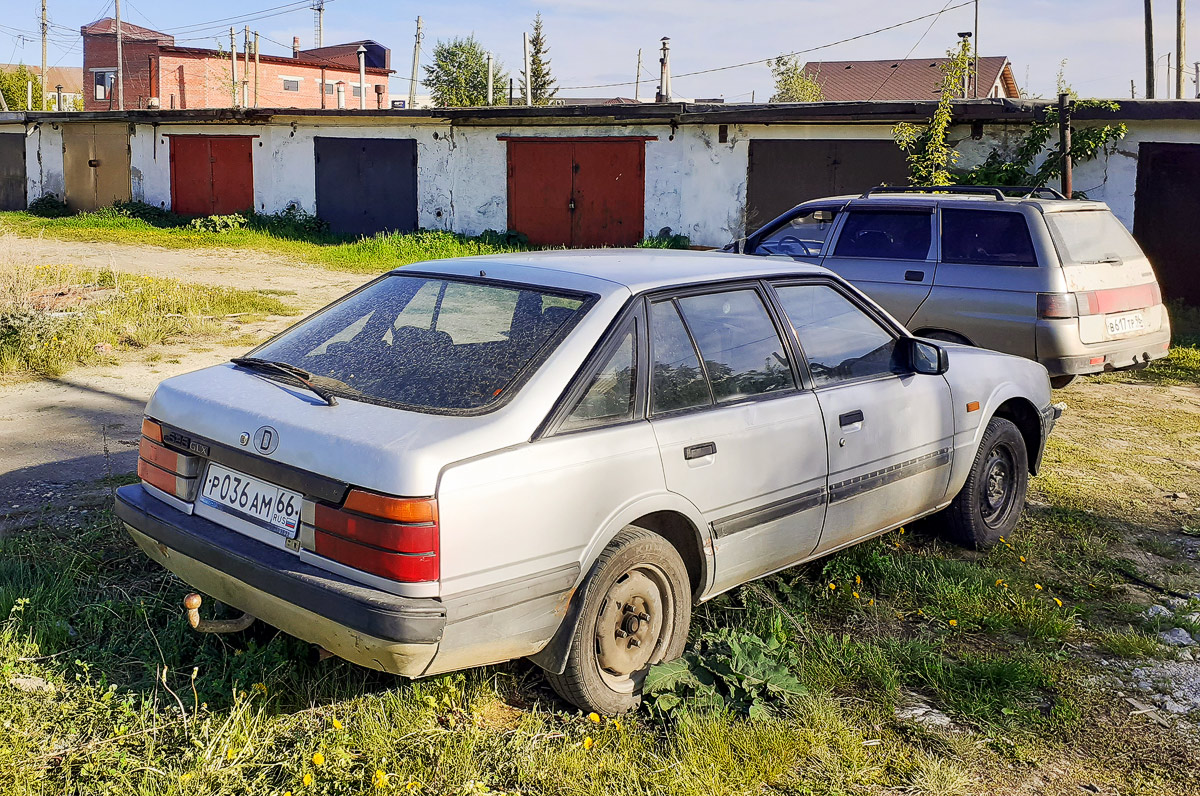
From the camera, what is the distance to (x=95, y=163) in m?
27.8

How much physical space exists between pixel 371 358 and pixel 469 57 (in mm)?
69756

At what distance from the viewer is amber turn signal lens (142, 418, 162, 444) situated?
352cm

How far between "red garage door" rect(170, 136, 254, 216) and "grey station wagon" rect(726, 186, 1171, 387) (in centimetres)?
1948

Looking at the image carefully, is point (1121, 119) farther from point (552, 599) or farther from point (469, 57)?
point (469, 57)

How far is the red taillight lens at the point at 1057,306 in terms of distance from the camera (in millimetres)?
7344

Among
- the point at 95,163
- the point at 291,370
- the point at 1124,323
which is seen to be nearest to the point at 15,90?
the point at 95,163

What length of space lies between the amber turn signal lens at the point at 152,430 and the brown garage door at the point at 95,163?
26.7 metres

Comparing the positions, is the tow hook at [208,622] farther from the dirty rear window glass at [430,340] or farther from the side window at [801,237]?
the side window at [801,237]

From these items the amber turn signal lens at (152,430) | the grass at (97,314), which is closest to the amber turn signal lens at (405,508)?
the amber turn signal lens at (152,430)

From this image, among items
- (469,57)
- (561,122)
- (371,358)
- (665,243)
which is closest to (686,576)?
(371,358)

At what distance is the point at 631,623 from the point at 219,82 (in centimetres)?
5702

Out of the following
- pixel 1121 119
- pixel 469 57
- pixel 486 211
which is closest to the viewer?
pixel 1121 119

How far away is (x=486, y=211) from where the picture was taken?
20.5m

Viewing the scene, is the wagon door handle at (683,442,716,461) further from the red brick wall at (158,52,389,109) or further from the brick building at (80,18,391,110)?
the red brick wall at (158,52,389,109)
